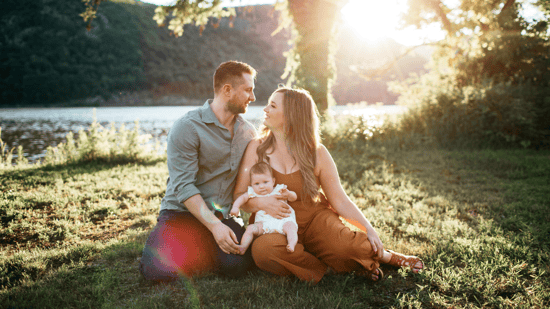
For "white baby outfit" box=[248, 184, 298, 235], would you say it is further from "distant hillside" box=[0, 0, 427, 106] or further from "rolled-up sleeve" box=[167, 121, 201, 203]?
"distant hillside" box=[0, 0, 427, 106]

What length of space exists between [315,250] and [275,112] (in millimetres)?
1381

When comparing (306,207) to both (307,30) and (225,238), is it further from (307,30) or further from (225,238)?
(307,30)

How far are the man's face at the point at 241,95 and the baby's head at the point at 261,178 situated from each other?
700 millimetres

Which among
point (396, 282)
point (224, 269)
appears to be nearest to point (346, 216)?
point (396, 282)

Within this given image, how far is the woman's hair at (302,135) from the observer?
294cm

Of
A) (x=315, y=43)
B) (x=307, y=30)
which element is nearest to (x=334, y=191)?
(x=315, y=43)

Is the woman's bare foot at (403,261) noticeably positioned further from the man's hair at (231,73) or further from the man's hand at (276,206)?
the man's hair at (231,73)

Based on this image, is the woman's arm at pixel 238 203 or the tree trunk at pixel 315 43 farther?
the tree trunk at pixel 315 43

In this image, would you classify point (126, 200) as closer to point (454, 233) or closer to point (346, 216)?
point (346, 216)

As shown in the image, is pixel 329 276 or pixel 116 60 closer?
pixel 329 276

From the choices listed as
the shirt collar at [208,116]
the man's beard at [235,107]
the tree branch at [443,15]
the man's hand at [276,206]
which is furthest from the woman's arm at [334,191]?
the tree branch at [443,15]

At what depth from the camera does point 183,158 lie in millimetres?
3029

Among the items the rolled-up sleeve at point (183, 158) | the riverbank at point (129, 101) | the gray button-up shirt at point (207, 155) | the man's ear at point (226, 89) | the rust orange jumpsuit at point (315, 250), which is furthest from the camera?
the riverbank at point (129, 101)

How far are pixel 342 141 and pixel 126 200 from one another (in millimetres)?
6775
